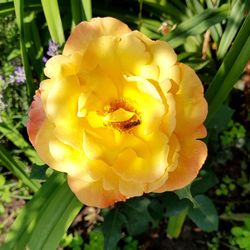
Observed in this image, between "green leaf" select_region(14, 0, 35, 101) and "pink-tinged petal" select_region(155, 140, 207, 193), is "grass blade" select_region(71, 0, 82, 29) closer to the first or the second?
"green leaf" select_region(14, 0, 35, 101)

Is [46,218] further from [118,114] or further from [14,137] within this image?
[14,137]

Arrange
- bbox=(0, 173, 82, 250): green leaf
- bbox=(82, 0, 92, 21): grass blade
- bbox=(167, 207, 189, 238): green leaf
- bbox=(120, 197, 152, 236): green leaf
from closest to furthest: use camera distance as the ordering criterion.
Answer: bbox=(0, 173, 82, 250): green leaf < bbox=(82, 0, 92, 21): grass blade < bbox=(120, 197, 152, 236): green leaf < bbox=(167, 207, 189, 238): green leaf

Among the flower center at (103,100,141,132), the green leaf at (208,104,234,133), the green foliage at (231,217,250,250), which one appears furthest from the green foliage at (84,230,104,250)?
the flower center at (103,100,141,132)

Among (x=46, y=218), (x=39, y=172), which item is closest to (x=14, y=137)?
(x=39, y=172)

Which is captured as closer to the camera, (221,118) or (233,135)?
(221,118)

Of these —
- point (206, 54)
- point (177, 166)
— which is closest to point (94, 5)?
point (206, 54)

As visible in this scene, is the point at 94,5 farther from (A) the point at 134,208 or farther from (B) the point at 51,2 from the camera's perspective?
(A) the point at 134,208
